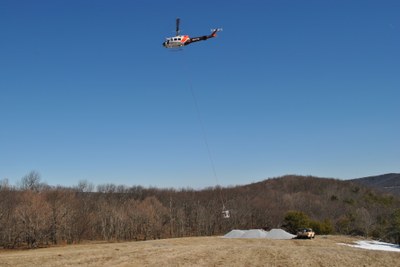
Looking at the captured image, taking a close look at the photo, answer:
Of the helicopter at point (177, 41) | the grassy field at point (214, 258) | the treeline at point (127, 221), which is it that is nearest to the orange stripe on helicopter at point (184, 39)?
the helicopter at point (177, 41)

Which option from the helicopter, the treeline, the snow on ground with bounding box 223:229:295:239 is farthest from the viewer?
the treeline

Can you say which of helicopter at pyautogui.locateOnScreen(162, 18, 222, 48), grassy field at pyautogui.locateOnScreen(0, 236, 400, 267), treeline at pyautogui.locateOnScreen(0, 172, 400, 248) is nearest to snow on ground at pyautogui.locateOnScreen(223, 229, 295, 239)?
treeline at pyautogui.locateOnScreen(0, 172, 400, 248)

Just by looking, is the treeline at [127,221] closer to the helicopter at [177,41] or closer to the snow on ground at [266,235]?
the snow on ground at [266,235]

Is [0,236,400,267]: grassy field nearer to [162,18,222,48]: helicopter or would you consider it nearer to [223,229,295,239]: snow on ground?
[162,18,222,48]: helicopter

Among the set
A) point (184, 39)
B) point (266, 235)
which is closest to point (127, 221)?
point (266, 235)

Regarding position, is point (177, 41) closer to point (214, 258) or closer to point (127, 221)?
point (214, 258)

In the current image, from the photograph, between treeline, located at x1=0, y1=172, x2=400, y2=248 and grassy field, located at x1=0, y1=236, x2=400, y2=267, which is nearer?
grassy field, located at x1=0, y1=236, x2=400, y2=267

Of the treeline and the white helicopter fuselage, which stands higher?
the white helicopter fuselage

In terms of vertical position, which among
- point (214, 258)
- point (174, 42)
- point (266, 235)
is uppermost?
point (174, 42)

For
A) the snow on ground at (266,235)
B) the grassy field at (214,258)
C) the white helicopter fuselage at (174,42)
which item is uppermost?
the white helicopter fuselage at (174,42)

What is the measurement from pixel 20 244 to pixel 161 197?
96.8m

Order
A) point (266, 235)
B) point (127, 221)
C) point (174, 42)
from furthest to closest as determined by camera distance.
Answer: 1. point (127, 221)
2. point (266, 235)
3. point (174, 42)

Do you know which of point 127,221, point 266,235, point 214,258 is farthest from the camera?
point 127,221

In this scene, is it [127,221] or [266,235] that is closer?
[266,235]
